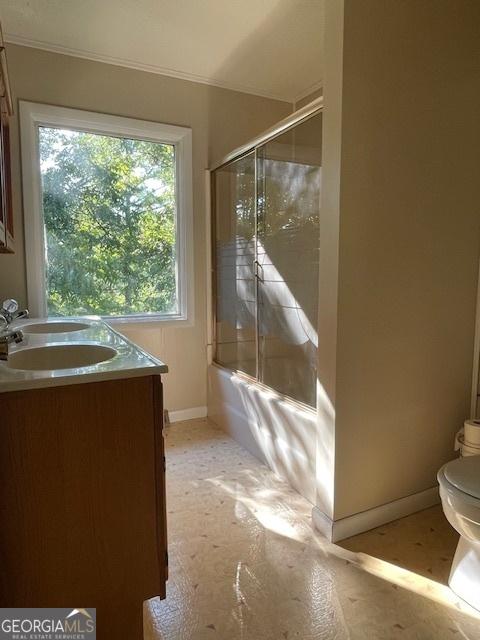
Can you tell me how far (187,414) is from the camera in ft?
10.4

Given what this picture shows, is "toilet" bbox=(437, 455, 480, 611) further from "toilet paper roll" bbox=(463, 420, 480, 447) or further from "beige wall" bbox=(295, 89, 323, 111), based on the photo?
"beige wall" bbox=(295, 89, 323, 111)

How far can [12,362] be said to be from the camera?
4.63ft

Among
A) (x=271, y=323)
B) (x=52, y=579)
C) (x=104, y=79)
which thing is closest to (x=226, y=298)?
(x=271, y=323)

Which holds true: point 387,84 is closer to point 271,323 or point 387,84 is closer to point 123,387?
point 271,323

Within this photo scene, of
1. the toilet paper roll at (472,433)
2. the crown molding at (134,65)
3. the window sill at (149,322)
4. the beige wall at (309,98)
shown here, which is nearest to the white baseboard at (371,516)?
the toilet paper roll at (472,433)

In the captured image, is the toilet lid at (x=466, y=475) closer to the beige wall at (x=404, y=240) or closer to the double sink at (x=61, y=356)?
the beige wall at (x=404, y=240)

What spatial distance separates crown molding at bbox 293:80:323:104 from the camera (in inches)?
118

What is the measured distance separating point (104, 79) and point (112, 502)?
2.65 meters

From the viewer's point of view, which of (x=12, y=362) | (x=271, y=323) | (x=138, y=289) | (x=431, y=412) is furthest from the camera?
(x=138, y=289)

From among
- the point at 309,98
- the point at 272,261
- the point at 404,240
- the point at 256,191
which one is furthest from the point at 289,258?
the point at 309,98

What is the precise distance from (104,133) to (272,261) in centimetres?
147

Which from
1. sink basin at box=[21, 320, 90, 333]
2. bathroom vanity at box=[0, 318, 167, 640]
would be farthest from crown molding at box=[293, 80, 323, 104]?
bathroom vanity at box=[0, 318, 167, 640]

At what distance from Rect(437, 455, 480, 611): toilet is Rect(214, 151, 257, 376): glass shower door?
4.70 feet

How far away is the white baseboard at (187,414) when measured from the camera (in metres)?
3.12
